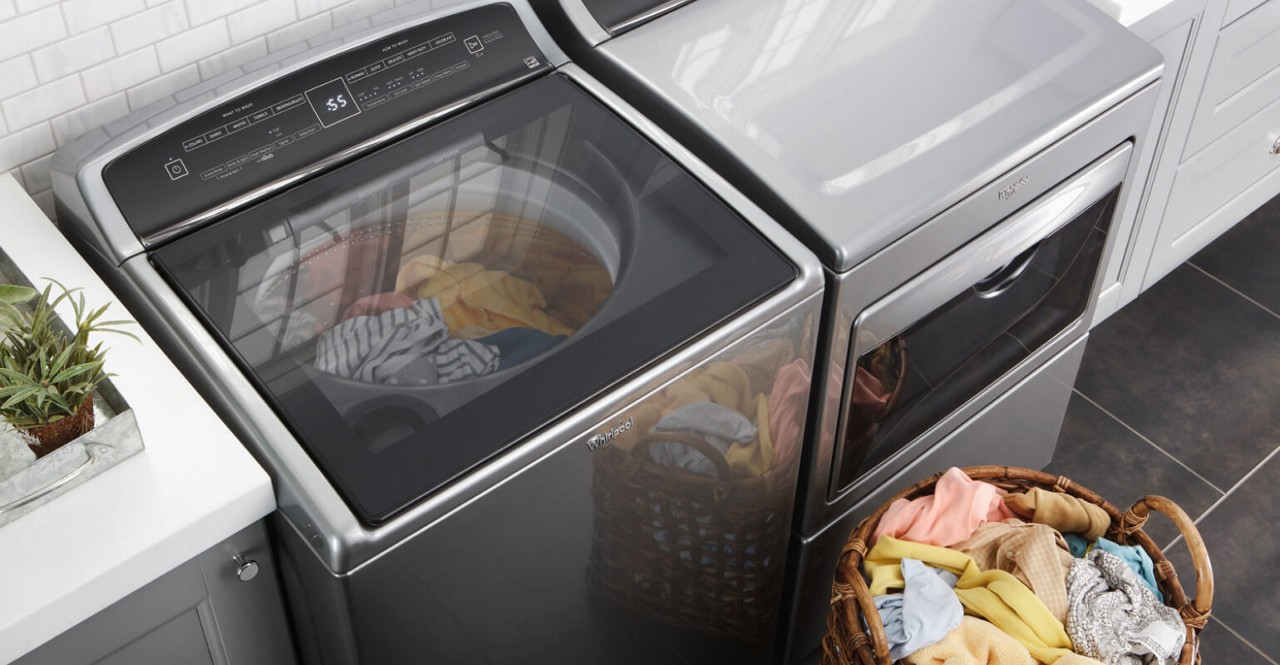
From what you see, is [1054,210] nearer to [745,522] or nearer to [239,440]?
[745,522]

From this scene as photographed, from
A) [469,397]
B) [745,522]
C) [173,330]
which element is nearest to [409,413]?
[469,397]

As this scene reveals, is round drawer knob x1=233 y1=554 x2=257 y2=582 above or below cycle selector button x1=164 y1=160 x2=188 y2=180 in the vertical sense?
below

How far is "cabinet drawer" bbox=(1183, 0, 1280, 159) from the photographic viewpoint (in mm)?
2268

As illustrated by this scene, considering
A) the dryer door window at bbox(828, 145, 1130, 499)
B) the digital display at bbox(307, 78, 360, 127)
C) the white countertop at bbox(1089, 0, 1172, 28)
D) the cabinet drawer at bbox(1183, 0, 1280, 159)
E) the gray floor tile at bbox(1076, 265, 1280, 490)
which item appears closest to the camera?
the digital display at bbox(307, 78, 360, 127)

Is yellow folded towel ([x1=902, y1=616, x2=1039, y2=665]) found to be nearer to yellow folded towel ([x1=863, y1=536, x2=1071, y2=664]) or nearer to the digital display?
yellow folded towel ([x1=863, y1=536, x2=1071, y2=664])

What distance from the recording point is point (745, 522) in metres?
1.68

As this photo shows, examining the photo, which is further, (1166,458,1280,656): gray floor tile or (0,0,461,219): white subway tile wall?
(1166,458,1280,656): gray floor tile

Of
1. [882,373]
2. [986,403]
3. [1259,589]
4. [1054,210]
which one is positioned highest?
[1054,210]

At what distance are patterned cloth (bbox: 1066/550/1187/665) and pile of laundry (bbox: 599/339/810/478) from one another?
43 centimetres

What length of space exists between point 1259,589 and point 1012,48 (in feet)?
3.93

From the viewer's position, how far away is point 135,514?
120 cm

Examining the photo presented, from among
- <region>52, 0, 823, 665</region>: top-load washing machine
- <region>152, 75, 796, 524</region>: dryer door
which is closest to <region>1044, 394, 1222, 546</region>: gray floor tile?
<region>52, 0, 823, 665</region>: top-load washing machine

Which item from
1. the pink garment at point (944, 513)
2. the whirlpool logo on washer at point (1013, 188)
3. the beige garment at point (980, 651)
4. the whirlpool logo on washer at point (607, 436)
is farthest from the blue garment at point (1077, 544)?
the whirlpool logo on washer at point (607, 436)

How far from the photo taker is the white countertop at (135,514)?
114cm
